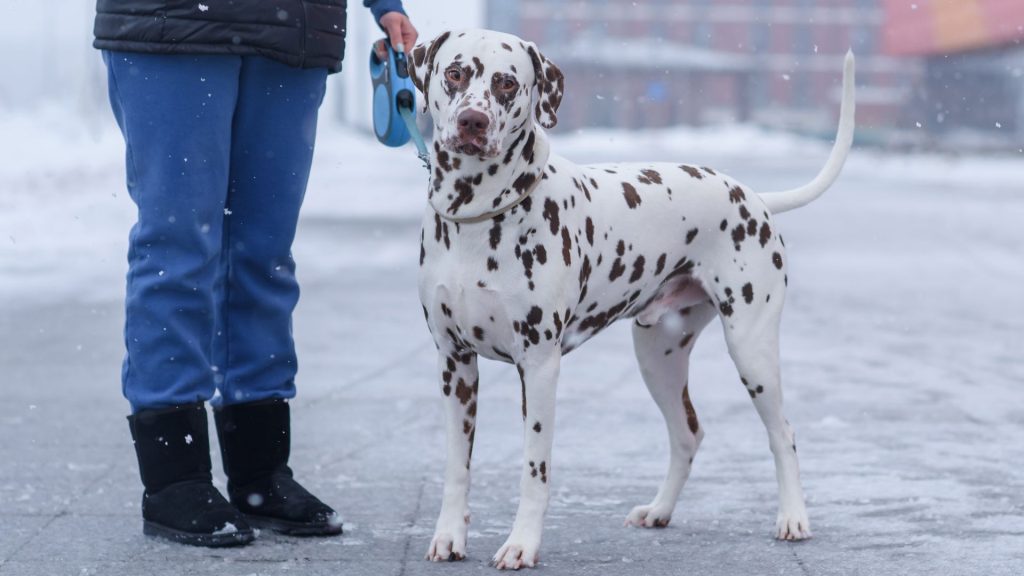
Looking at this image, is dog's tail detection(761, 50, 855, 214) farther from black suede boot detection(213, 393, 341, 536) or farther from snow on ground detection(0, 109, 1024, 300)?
snow on ground detection(0, 109, 1024, 300)

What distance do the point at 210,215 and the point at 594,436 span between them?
7.60 ft

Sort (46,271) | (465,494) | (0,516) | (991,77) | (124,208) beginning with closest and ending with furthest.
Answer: (465,494), (0,516), (46,271), (124,208), (991,77)

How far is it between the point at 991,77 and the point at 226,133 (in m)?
60.5

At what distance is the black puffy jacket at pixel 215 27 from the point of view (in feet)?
12.8

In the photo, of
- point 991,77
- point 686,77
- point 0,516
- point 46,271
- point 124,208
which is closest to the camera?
point 0,516

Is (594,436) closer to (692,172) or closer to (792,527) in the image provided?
(792,527)

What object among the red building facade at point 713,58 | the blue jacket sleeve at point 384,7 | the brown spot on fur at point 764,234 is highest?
the blue jacket sleeve at point 384,7

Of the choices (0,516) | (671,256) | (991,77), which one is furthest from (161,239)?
(991,77)

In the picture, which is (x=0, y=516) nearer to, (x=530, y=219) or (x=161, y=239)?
(x=161, y=239)

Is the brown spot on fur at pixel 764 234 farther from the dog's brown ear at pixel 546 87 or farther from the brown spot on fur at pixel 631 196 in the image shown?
the dog's brown ear at pixel 546 87

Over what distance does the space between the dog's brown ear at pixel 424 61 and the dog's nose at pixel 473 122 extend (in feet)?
0.91

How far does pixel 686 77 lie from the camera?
88.7m

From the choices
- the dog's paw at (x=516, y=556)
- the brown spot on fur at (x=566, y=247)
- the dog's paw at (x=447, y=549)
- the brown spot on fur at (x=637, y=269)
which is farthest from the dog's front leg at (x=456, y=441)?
the brown spot on fur at (x=637, y=269)

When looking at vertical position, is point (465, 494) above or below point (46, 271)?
above
